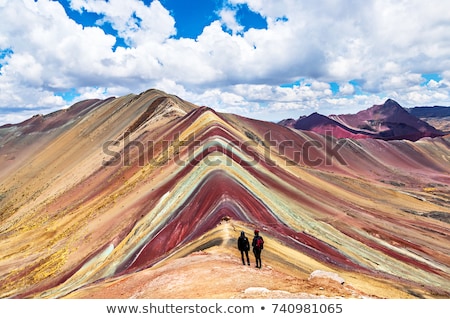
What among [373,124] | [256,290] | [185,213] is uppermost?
[373,124]

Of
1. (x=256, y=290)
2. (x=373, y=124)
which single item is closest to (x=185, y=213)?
(x=256, y=290)

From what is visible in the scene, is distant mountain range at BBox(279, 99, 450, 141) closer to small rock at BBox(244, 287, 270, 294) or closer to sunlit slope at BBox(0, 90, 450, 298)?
sunlit slope at BBox(0, 90, 450, 298)

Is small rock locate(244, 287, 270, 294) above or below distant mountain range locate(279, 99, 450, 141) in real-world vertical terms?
below

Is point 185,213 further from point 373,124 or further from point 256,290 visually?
point 373,124

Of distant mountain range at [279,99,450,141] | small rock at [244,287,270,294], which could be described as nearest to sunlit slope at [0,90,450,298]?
small rock at [244,287,270,294]

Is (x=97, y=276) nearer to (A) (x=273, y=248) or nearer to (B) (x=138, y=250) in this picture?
(B) (x=138, y=250)

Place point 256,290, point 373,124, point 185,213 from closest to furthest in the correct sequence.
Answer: point 256,290 → point 185,213 → point 373,124

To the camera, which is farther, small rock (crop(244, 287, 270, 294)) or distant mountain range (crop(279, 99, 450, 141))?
distant mountain range (crop(279, 99, 450, 141))

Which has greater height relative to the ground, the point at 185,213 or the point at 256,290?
the point at 185,213

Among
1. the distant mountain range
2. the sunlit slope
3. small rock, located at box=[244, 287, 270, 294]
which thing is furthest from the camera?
the distant mountain range
